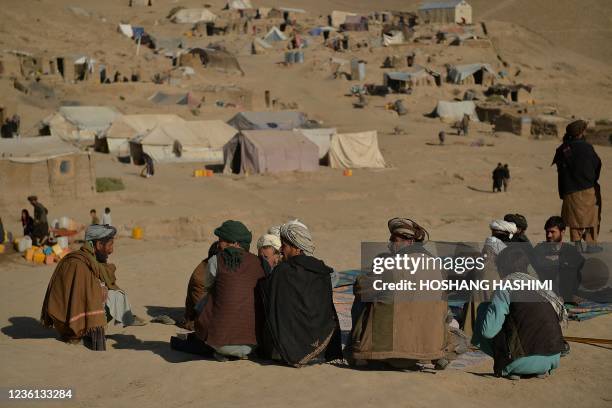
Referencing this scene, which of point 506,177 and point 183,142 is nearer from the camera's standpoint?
point 506,177

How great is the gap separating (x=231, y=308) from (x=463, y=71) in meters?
40.1

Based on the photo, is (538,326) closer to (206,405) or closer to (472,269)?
Result: (472,269)

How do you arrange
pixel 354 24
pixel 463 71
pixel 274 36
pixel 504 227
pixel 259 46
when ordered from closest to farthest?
pixel 504 227 → pixel 463 71 → pixel 259 46 → pixel 274 36 → pixel 354 24

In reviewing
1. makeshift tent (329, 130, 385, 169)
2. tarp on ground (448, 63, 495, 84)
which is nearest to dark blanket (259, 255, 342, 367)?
makeshift tent (329, 130, 385, 169)

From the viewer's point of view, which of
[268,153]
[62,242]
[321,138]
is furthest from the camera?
[321,138]

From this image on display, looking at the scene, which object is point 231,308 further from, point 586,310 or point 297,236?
point 586,310

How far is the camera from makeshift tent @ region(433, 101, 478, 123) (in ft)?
118

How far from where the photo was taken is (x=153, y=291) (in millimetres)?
10062

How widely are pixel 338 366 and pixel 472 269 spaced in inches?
62.3

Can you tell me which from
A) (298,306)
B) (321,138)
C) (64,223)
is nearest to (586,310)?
(298,306)

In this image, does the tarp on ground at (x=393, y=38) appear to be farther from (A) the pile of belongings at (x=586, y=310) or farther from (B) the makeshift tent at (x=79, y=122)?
(A) the pile of belongings at (x=586, y=310)

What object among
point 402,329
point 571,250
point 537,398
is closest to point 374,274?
point 402,329

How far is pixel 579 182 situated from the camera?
8.34 m

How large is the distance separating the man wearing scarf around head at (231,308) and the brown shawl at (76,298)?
1.30 m
